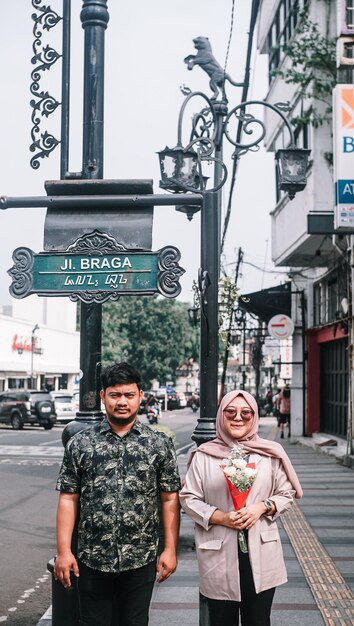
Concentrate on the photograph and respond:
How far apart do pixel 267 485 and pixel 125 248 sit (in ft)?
5.32

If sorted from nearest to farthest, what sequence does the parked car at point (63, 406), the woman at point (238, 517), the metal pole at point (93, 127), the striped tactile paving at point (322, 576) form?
the woman at point (238, 517), the metal pole at point (93, 127), the striped tactile paving at point (322, 576), the parked car at point (63, 406)

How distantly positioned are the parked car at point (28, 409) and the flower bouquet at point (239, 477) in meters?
33.8

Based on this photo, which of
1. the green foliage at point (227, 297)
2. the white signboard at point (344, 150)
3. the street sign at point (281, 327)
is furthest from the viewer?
the street sign at point (281, 327)

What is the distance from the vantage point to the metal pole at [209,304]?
19.9 feet

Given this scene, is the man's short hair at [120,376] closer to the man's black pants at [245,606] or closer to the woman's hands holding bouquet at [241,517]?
the woman's hands holding bouquet at [241,517]

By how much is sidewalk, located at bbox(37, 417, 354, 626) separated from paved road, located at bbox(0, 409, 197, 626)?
3.58ft

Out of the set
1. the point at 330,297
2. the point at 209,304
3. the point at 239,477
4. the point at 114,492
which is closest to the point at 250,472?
the point at 239,477

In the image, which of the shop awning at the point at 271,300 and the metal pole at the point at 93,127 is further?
→ the shop awning at the point at 271,300

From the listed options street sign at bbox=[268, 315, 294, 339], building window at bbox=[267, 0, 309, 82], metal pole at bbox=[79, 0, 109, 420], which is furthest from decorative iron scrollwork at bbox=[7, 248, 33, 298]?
street sign at bbox=[268, 315, 294, 339]

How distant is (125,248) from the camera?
16.5ft

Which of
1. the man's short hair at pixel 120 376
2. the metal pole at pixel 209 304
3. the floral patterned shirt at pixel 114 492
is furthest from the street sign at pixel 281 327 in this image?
the floral patterned shirt at pixel 114 492

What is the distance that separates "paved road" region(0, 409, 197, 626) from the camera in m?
7.54

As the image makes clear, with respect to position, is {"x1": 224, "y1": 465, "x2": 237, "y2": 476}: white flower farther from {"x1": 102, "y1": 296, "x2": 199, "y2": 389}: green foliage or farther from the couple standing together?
{"x1": 102, "y1": 296, "x2": 199, "y2": 389}: green foliage

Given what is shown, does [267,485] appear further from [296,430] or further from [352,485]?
[296,430]
